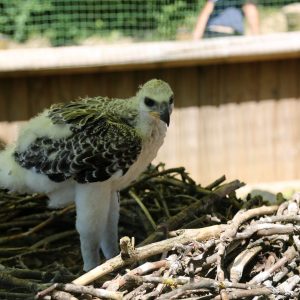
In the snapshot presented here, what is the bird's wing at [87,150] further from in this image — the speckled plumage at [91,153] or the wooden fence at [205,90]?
the wooden fence at [205,90]

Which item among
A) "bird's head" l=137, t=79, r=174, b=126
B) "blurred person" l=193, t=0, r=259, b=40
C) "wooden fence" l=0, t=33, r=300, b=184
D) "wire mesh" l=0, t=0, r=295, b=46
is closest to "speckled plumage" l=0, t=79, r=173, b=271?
"bird's head" l=137, t=79, r=174, b=126

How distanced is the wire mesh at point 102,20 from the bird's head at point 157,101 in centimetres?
265

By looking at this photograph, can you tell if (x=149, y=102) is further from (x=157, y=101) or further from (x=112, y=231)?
(x=112, y=231)

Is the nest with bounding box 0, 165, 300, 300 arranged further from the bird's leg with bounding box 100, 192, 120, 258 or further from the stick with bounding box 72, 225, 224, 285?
the bird's leg with bounding box 100, 192, 120, 258

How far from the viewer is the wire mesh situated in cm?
538

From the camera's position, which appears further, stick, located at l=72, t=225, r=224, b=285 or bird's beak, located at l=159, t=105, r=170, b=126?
bird's beak, located at l=159, t=105, r=170, b=126

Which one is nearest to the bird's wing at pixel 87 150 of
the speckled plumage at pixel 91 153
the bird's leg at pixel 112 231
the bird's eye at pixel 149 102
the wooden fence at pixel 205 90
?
the speckled plumage at pixel 91 153

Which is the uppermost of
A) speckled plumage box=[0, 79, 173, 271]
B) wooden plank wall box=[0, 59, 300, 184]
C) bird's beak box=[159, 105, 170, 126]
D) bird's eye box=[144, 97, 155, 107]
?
bird's eye box=[144, 97, 155, 107]

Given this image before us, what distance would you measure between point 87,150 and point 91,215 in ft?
0.72

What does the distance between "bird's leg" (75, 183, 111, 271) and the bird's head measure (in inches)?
11.8

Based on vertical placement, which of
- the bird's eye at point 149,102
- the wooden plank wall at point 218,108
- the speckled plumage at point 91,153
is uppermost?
the bird's eye at point 149,102

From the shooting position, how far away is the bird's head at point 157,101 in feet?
8.95

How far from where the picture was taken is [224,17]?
552 centimetres

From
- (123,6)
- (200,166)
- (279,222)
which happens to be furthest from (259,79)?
(279,222)
